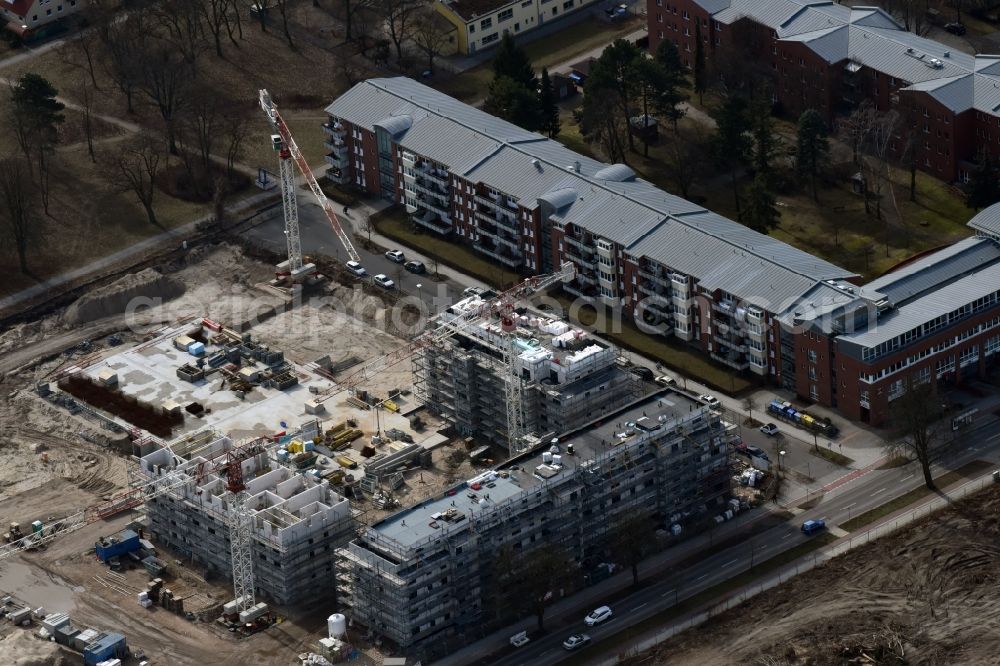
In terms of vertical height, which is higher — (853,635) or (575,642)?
(853,635)

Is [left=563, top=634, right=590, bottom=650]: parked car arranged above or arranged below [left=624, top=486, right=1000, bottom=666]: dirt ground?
below

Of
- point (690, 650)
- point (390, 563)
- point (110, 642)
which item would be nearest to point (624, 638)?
point (690, 650)

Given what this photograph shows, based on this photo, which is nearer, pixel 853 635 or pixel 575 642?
pixel 853 635

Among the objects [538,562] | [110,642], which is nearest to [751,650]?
[538,562]

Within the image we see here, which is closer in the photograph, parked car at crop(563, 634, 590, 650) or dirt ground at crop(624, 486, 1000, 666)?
dirt ground at crop(624, 486, 1000, 666)

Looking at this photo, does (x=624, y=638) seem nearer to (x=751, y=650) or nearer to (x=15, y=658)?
(x=751, y=650)

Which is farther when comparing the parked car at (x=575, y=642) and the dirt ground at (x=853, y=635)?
the parked car at (x=575, y=642)

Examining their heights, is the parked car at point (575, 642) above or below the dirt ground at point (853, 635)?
below
